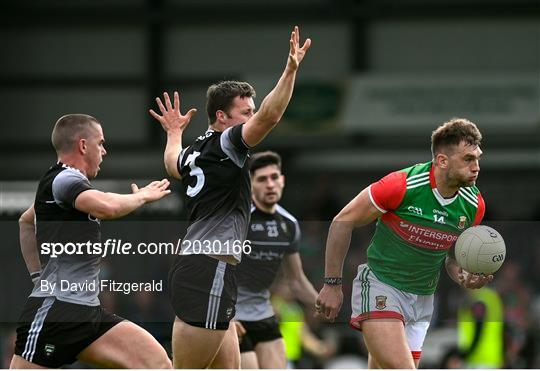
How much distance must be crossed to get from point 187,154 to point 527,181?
1160 cm

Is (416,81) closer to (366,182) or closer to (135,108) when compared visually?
(366,182)

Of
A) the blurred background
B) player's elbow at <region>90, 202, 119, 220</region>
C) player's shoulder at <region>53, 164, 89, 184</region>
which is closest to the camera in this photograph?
player's elbow at <region>90, 202, 119, 220</region>

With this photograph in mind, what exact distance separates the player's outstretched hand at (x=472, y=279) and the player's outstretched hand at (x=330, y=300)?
2.64 ft

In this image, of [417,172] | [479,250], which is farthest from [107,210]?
[479,250]

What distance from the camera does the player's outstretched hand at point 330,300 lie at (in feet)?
27.8

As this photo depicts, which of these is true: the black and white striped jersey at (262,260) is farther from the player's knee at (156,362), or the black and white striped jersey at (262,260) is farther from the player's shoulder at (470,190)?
the player's knee at (156,362)

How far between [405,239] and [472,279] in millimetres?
502

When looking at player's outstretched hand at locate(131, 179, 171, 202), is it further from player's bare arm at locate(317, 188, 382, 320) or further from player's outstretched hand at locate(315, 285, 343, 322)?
player's outstretched hand at locate(315, 285, 343, 322)

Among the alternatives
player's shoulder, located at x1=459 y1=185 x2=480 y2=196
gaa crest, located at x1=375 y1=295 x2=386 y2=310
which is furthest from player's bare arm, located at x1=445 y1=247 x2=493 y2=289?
gaa crest, located at x1=375 y1=295 x2=386 y2=310

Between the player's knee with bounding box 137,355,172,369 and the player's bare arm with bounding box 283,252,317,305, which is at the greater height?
the player's bare arm with bounding box 283,252,317,305

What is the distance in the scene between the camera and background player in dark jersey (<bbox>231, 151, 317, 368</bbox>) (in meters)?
10.4

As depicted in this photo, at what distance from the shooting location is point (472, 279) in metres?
8.56

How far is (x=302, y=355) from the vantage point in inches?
578

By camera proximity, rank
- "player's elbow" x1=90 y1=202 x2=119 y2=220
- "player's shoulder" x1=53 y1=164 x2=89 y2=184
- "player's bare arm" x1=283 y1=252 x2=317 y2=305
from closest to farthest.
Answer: "player's elbow" x1=90 y1=202 x2=119 y2=220
"player's shoulder" x1=53 y1=164 x2=89 y2=184
"player's bare arm" x1=283 y1=252 x2=317 y2=305
